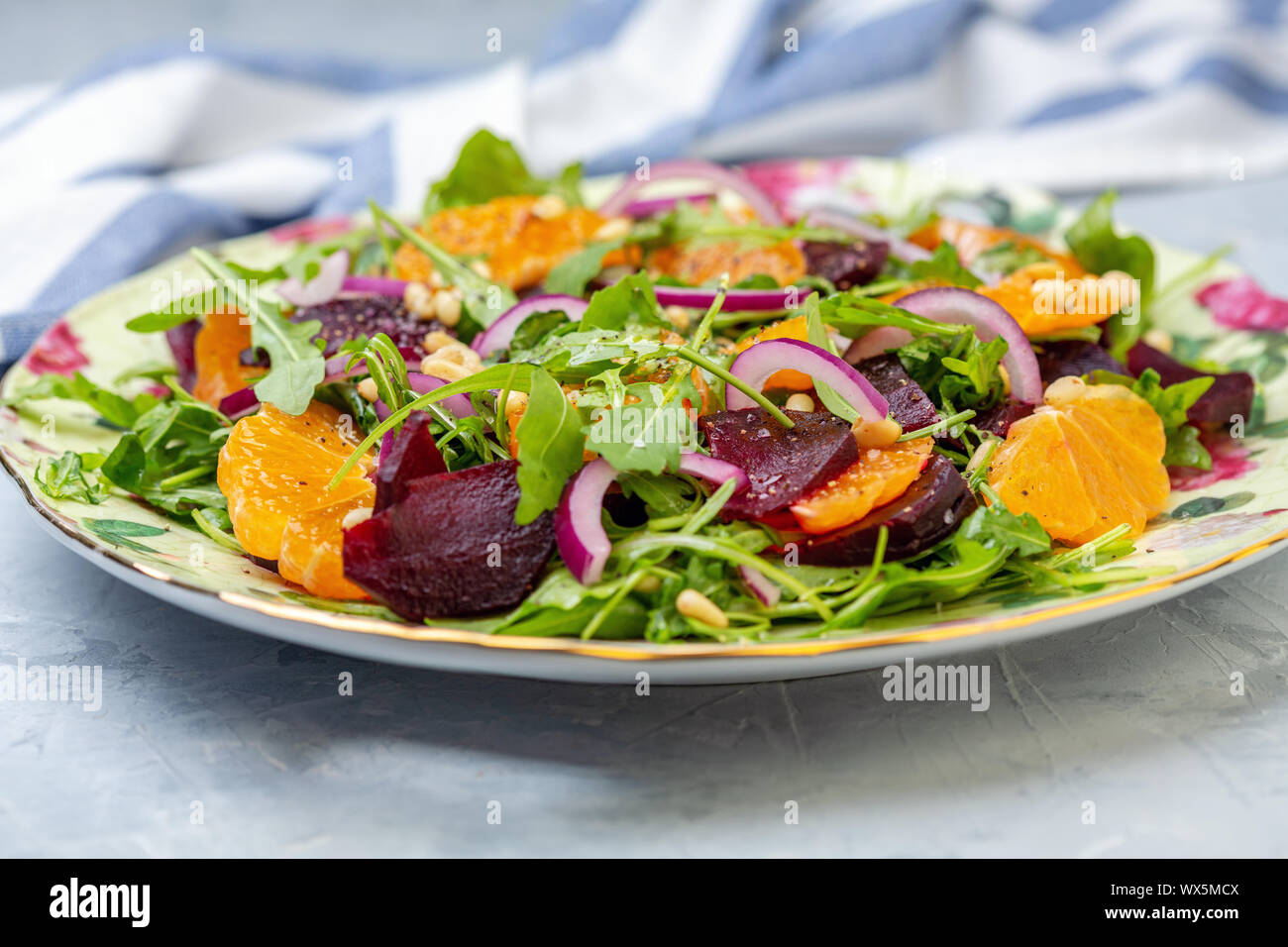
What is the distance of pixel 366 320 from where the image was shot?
3.18m

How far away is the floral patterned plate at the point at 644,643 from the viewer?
77.7 inches

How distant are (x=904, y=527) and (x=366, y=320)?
5.09 ft

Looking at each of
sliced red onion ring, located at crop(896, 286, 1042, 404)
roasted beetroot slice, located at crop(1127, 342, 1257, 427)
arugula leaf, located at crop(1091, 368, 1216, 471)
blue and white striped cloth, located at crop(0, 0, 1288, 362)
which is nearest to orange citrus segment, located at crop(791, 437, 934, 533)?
sliced red onion ring, located at crop(896, 286, 1042, 404)

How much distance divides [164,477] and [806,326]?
1.45m

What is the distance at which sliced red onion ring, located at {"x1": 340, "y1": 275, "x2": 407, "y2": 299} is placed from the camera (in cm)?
334

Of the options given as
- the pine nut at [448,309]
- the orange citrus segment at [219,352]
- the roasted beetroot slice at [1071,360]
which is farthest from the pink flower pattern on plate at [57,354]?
the roasted beetroot slice at [1071,360]

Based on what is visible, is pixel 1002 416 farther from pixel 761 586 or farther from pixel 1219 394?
pixel 761 586

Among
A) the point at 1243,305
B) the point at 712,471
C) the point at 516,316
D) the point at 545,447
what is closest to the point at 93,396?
the point at 516,316

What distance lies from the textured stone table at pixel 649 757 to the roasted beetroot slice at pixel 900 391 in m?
0.49

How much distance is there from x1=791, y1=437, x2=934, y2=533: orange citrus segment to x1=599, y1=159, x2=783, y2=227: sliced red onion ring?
1505mm

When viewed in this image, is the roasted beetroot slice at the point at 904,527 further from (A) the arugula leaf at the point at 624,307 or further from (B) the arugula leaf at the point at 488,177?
(B) the arugula leaf at the point at 488,177

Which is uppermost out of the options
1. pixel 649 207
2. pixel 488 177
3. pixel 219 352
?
pixel 488 177

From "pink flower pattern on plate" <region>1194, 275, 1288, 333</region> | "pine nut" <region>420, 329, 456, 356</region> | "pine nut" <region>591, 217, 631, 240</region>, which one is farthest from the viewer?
"pine nut" <region>591, 217, 631, 240</region>

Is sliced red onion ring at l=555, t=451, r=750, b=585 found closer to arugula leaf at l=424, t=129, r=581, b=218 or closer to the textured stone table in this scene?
the textured stone table
